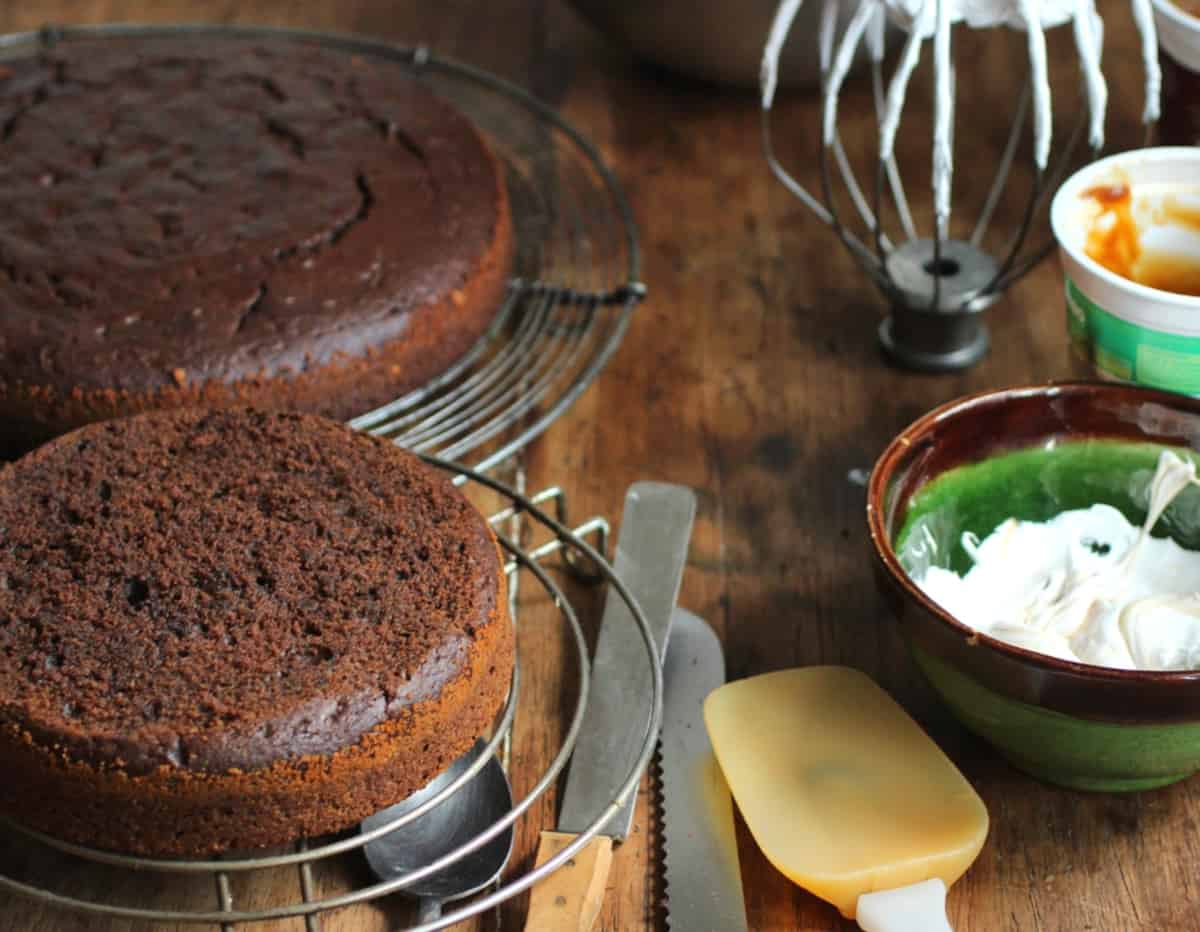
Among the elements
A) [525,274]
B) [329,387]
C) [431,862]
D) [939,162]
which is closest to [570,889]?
[431,862]

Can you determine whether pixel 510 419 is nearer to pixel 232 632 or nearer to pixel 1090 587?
pixel 232 632

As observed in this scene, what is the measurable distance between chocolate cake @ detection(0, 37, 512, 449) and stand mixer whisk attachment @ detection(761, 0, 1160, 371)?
32 cm

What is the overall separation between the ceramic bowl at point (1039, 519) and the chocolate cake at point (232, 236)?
46 centimetres

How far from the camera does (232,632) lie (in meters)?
0.88

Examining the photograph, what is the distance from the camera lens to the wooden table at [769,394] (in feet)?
3.01

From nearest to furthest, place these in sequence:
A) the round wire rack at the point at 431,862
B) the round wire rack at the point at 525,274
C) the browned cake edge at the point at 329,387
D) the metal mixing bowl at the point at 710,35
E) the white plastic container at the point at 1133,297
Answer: the round wire rack at the point at 431,862 → the white plastic container at the point at 1133,297 → the browned cake edge at the point at 329,387 → the round wire rack at the point at 525,274 → the metal mixing bowl at the point at 710,35

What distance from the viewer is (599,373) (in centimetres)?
135

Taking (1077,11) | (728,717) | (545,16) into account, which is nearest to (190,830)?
(728,717)

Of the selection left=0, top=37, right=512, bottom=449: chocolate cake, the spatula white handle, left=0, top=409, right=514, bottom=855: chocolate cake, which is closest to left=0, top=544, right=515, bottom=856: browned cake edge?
left=0, top=409, right=514, bottom=855: chocolate cake

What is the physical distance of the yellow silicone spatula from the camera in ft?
2.80

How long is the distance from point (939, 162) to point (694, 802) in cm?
52

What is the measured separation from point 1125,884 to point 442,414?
630 mm

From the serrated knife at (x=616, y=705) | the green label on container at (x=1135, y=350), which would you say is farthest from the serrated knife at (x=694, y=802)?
the green label on container at (x=1135, y=350)

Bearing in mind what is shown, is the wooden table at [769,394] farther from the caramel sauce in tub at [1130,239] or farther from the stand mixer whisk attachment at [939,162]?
the caramel sauce in tub at [1130,239]
